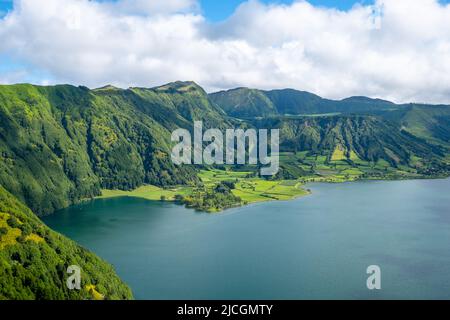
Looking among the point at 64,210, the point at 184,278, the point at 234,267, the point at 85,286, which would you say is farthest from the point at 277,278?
the point at 64,210

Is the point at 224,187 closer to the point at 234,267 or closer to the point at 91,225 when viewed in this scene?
the point at 91,225

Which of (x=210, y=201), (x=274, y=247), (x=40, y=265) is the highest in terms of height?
(x=40, y=265)

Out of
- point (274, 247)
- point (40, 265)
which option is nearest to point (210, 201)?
point (274, 247)

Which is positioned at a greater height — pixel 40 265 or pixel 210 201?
pixel 40 265

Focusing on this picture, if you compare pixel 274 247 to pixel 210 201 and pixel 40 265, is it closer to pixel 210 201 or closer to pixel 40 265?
pixel 40 265

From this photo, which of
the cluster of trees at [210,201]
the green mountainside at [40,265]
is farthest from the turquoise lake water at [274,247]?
the green mountainside at [40,265]

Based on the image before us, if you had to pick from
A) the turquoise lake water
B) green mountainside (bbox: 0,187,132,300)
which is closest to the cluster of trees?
the turquoise lake water

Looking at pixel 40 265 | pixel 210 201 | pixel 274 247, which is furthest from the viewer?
pixel 210 201

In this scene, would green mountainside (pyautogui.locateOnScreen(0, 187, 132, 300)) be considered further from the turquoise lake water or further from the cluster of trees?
the cluster of trees
